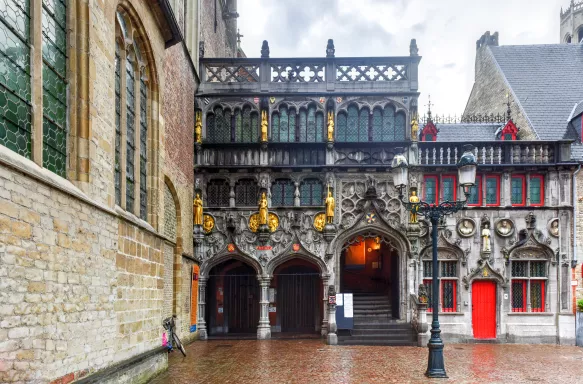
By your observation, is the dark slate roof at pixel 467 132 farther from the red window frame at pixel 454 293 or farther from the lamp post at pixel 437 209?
the lamp post at pixel 437 209

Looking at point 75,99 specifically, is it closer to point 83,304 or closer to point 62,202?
point 62,202

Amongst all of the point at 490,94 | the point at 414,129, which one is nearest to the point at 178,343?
the point at 414,129

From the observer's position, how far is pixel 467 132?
941 inches

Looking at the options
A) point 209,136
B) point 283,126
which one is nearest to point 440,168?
point 283,126

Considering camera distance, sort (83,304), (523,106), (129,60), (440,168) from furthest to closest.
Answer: (523,106), (440,168), (129,60), (83,304)

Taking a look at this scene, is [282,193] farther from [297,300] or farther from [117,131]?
[117,131]

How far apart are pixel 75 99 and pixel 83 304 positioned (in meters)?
2.99

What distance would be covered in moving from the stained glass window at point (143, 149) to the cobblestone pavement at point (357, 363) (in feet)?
11.9

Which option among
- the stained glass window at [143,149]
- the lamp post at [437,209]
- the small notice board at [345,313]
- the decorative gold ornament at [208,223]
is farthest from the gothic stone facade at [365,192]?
the stained glass window at [143,149]

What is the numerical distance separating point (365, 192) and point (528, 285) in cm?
659

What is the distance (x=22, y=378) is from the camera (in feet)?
22.1

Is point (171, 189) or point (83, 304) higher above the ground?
point (171, 189)

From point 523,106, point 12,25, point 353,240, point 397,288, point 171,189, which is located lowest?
point 397,288

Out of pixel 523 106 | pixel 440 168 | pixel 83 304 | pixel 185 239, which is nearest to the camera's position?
pixel 83 304
